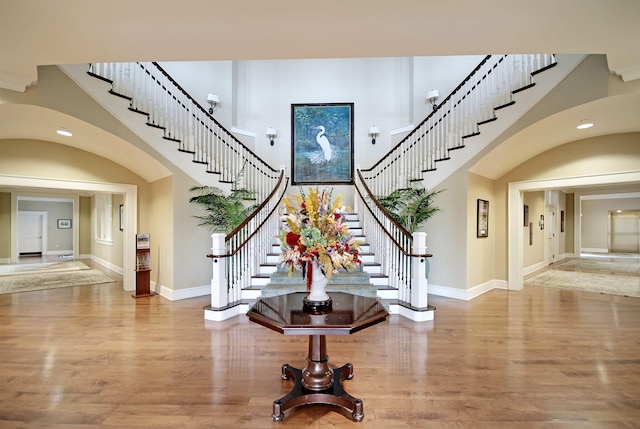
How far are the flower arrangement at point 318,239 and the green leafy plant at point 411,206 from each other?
11.0 ft

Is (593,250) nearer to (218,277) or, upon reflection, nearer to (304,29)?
(218,277)

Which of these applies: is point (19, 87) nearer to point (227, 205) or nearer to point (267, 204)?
point (227, 205)

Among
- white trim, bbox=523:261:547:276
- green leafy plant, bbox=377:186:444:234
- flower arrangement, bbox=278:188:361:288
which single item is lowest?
white trim, bbox=523:261:547:276

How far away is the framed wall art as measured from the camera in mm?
5539

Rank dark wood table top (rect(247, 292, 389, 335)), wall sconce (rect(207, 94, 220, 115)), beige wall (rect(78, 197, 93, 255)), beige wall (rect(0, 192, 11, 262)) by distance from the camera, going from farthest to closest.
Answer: beige wall (rect(78, 197, 93, 255)), beige wall (rect(0, 192, 11, 262)), wall sconce (rect(207, 94, 220, 115)), dark wood table top (rect(247, 292, 389, 335))

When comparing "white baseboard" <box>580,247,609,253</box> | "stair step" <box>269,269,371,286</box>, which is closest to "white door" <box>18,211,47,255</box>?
"stair step" <box>269,269,371,286</box>

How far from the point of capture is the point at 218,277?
413 centimetres

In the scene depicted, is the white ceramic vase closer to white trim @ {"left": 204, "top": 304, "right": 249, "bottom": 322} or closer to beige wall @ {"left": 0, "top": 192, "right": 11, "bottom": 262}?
white trim @ {"left": 204, "top": 304, "right": 249, "bottom": 322}

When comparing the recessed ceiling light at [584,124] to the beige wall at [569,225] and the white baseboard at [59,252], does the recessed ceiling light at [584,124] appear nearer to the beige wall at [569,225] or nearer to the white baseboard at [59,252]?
the beige wall at [569,225]

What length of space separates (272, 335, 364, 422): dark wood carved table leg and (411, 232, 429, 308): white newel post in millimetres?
2070

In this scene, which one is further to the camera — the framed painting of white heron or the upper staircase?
the framed painting of white heron

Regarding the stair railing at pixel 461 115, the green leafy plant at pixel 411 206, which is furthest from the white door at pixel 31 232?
the green leafy plant at pixel 411 206

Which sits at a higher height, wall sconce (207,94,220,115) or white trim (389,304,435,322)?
wall sconce (207,94,220,115)

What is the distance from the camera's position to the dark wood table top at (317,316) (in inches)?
73.8
